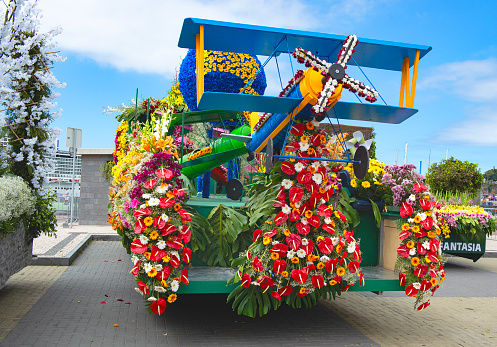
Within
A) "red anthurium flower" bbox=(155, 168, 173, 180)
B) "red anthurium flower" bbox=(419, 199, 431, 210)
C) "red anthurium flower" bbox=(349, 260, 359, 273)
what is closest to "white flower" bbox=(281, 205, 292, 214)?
"red anthurium flower" bbox=(349, 260, 359, 273)

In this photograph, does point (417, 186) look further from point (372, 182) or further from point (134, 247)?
point (134, 247)

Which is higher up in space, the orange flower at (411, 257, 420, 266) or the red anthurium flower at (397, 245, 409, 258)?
the red anthurium flower at (397, 245, 409, 258)

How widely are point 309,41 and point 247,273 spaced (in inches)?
105

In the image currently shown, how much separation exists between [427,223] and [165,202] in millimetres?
3039

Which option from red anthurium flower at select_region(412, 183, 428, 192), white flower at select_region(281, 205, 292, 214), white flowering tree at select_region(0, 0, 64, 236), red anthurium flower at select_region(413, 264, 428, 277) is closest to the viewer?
white flower at select_region(281, 205, 292, 214)

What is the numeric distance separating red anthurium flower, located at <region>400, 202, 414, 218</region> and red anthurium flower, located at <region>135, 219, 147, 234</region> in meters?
3.01

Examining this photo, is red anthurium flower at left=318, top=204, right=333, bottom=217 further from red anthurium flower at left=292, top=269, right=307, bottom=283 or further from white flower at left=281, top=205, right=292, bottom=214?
red anthurium flower at left=292, top=269, right=307, bottom=283

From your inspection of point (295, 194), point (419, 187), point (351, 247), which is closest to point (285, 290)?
point (351, 247)

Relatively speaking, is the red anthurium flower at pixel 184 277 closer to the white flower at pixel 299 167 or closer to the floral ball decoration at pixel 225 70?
the white flower at pixel 299 167

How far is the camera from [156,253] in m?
4.54

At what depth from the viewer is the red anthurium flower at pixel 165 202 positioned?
4574 millimetres

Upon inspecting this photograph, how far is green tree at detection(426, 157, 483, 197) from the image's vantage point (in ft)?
62.6

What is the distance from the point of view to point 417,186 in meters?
5.34

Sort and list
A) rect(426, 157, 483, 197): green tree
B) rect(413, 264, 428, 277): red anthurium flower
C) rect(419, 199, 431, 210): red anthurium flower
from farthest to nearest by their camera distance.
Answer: rect(426, 157, 483, 197): green tree → rect(419, 199, 431, 210): red anthurium flower → rect(413, 264, 428, 277): red anthurium flower
